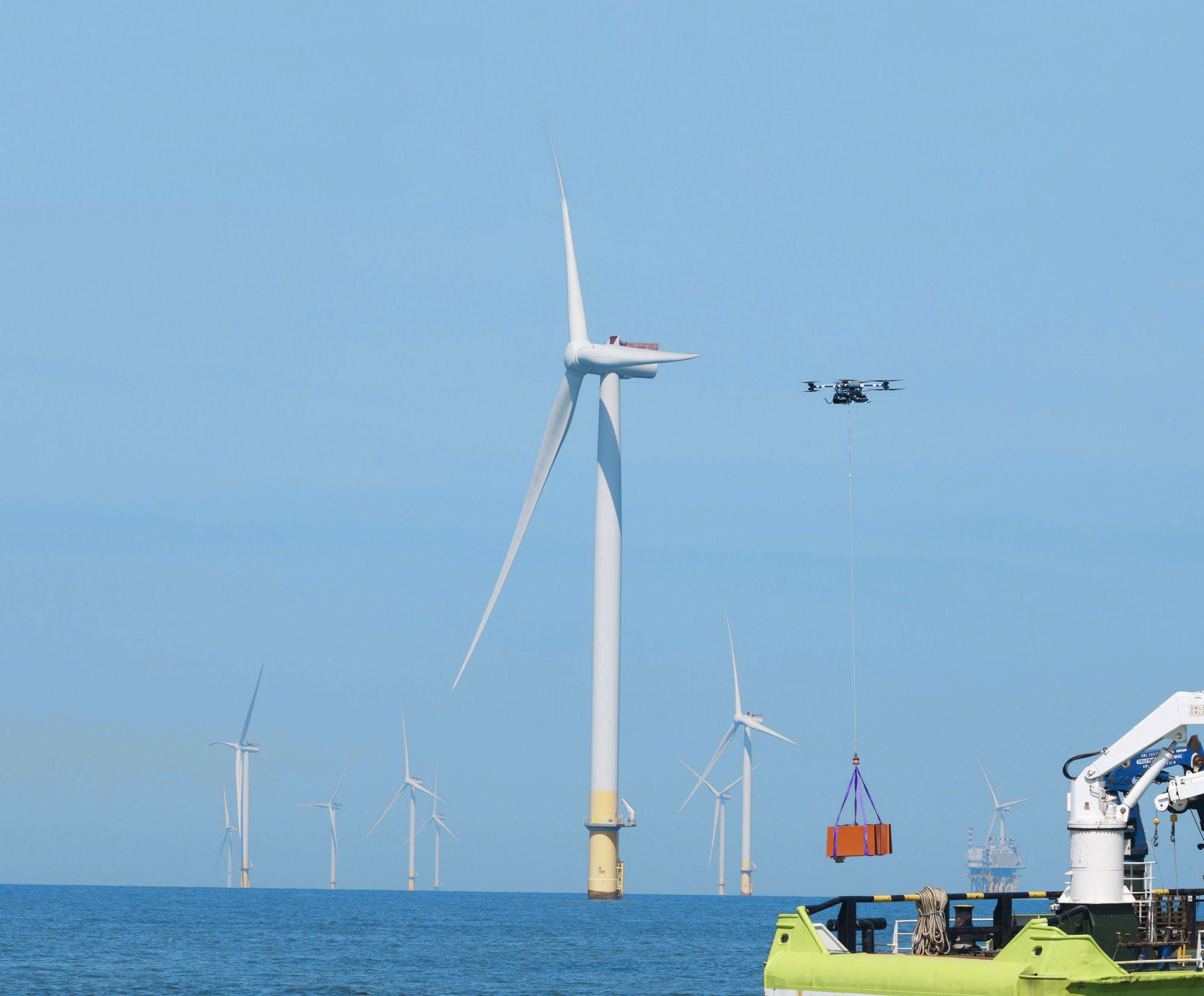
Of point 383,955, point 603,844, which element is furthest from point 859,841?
point 603,844

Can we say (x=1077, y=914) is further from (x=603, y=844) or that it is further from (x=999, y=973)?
(x=603, y=844)

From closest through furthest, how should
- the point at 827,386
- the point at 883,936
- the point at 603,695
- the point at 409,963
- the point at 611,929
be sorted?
the point at 827,386
the point at 409,963
the point at 883,936
the point at 603,695
the point at 611,929

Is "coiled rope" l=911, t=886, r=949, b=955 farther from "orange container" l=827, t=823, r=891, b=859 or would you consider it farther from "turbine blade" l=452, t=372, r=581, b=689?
"turbine blade" l=452, t=372, r=581, b=689

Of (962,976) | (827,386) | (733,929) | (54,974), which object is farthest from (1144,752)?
(733,929)

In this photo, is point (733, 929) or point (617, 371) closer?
point (617, 371)

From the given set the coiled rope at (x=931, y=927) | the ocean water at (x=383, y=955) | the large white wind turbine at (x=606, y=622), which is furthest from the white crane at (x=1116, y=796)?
the large white wind turbine at (x=606, y=622)

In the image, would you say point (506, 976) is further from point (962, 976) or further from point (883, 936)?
point (962, 976)
